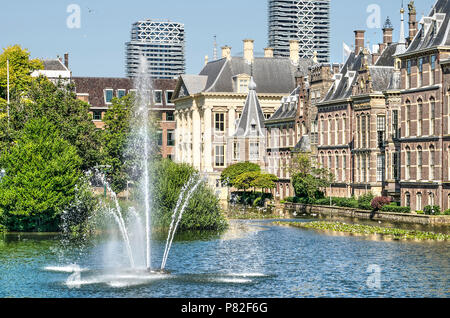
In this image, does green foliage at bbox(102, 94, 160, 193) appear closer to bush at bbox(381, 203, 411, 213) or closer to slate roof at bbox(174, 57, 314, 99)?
bush at bbox(381, 203, 411, 213)

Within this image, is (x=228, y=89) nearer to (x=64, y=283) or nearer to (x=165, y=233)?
(x=165, y=233)

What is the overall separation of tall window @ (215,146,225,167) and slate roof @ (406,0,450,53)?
5976 cm

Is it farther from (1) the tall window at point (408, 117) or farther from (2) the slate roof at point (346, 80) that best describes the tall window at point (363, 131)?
(1) the tall window at point (408, 117)

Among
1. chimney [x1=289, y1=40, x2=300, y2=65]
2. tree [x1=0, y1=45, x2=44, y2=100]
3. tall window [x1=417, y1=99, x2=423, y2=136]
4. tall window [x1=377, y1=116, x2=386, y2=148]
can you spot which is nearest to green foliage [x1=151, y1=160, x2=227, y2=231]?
tall window [x1=417, y1=99, x2=423, y2=136]

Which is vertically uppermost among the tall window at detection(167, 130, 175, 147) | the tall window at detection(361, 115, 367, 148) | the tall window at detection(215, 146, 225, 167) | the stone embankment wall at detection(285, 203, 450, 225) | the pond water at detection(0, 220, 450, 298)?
the tall window at detection(167, 130, 175, 147)

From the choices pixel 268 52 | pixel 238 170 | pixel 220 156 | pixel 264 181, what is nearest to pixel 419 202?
pixel 264 181

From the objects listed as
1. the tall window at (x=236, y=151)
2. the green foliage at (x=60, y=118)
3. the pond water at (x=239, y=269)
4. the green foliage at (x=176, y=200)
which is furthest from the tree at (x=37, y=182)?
the tall window at (x=236, y=151)

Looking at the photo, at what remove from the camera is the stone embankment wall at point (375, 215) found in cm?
7956

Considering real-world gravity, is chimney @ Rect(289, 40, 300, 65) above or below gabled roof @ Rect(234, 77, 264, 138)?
above

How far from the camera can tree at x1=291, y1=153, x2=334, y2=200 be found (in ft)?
348

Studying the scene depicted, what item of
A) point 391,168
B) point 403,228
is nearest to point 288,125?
point 391,168

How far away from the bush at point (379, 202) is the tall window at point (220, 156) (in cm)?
5549

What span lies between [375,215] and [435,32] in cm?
1741

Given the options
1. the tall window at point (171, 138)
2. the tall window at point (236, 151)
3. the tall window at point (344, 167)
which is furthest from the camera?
the tall window at point (171, 138)
